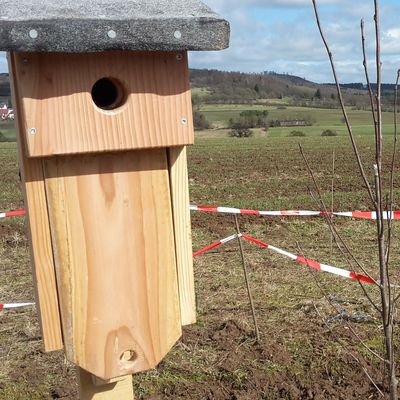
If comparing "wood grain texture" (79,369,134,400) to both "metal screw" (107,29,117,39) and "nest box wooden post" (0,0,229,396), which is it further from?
"metal screw" (107,29,117,39)

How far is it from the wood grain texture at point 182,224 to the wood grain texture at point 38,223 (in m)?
0.40

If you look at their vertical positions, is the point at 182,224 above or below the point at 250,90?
above

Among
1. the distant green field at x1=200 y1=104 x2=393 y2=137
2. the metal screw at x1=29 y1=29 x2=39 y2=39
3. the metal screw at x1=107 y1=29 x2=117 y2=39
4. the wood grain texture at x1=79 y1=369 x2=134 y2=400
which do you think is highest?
the metal screw at x1=29 y1=29 x2=39 y2=39

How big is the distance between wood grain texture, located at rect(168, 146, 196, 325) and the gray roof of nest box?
36 centimetres

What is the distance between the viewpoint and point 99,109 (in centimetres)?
168

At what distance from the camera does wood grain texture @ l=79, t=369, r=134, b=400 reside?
1.92m

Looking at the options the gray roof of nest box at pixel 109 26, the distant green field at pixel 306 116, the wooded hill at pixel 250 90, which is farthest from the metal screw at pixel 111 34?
the wooded hill at pixel 250 90

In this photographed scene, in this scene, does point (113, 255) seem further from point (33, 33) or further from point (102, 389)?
point (33, 33)

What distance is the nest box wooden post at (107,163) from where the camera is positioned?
1.57 metres

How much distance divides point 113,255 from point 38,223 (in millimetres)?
237

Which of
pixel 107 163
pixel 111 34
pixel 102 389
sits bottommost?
pixel 102 389

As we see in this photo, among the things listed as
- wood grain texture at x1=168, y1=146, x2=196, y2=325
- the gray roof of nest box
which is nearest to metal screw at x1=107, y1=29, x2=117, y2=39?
the gray roof of nest box

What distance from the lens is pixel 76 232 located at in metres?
1.70

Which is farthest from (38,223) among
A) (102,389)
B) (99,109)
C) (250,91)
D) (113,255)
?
(250,91)
